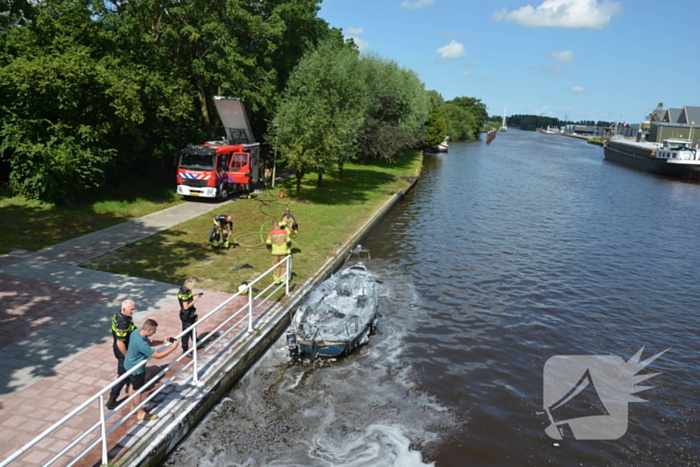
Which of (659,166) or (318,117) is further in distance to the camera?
(659,166)

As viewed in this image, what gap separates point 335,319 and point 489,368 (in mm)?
4240

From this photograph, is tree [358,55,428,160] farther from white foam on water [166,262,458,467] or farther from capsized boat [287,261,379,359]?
white foam on water [166,262,458,467]

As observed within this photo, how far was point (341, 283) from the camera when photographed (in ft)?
48.0

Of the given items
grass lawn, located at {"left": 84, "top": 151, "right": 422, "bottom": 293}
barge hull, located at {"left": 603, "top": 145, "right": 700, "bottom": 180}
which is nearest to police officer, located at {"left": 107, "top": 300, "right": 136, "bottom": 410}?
grass lawn, located at {"left": 84, "top": 151, "right": 422, "bottom": 293}

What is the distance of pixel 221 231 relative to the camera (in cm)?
1769

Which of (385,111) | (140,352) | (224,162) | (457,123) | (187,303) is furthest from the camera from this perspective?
(457,123)

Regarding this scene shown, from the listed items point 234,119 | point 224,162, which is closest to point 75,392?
point 224,162

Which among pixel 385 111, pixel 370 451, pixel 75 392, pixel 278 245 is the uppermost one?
pixel 385 111

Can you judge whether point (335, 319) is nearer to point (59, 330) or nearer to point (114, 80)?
point (59, 330)

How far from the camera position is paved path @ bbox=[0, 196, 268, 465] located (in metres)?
7.65

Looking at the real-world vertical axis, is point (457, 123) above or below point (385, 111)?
above

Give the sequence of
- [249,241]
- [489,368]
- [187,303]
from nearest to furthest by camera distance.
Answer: [187,303] → [489,368] → [249,241]

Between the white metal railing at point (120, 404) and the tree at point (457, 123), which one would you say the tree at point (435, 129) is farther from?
the white metal railing at point (120, 404)

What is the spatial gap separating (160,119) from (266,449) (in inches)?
813
